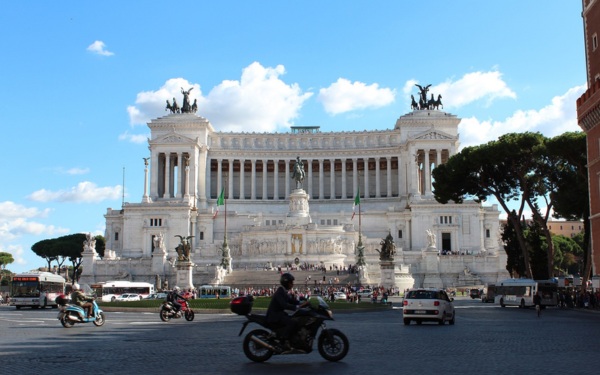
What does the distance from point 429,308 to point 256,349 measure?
15.1m

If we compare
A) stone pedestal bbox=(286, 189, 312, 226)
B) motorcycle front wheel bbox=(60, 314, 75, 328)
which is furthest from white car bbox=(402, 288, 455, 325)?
stone pedestal bbox=(286, 189, 312, 226)

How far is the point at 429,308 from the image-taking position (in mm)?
29234

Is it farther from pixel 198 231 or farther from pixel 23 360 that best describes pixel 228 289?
pixel 23 360

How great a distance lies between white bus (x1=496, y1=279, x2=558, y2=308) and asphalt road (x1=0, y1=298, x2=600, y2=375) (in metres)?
27.0

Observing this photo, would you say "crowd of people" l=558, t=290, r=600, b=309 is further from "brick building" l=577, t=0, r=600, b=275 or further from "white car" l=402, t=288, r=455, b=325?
"white car" l=402, t=288, r=455, b=325

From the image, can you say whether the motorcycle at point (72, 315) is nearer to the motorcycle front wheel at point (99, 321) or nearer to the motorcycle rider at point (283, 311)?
the motorcycle front wheel at point (99, 321)

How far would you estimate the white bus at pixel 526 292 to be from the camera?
173ft

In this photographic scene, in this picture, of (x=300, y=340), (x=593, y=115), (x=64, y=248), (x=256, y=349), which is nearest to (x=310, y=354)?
(x=300, y=340)

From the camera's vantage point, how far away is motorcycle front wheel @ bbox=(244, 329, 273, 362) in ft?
50.6

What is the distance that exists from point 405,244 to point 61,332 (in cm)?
7750

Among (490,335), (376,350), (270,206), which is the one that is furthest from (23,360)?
(270,206)

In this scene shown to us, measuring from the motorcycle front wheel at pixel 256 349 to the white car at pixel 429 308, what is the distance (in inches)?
586

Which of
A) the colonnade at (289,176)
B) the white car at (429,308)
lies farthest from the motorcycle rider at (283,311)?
the colonnade at (289,176)

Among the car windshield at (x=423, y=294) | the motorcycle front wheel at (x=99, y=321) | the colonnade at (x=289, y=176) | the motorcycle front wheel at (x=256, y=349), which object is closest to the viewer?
the motorcycle front wheel at (x=256, y=349)
